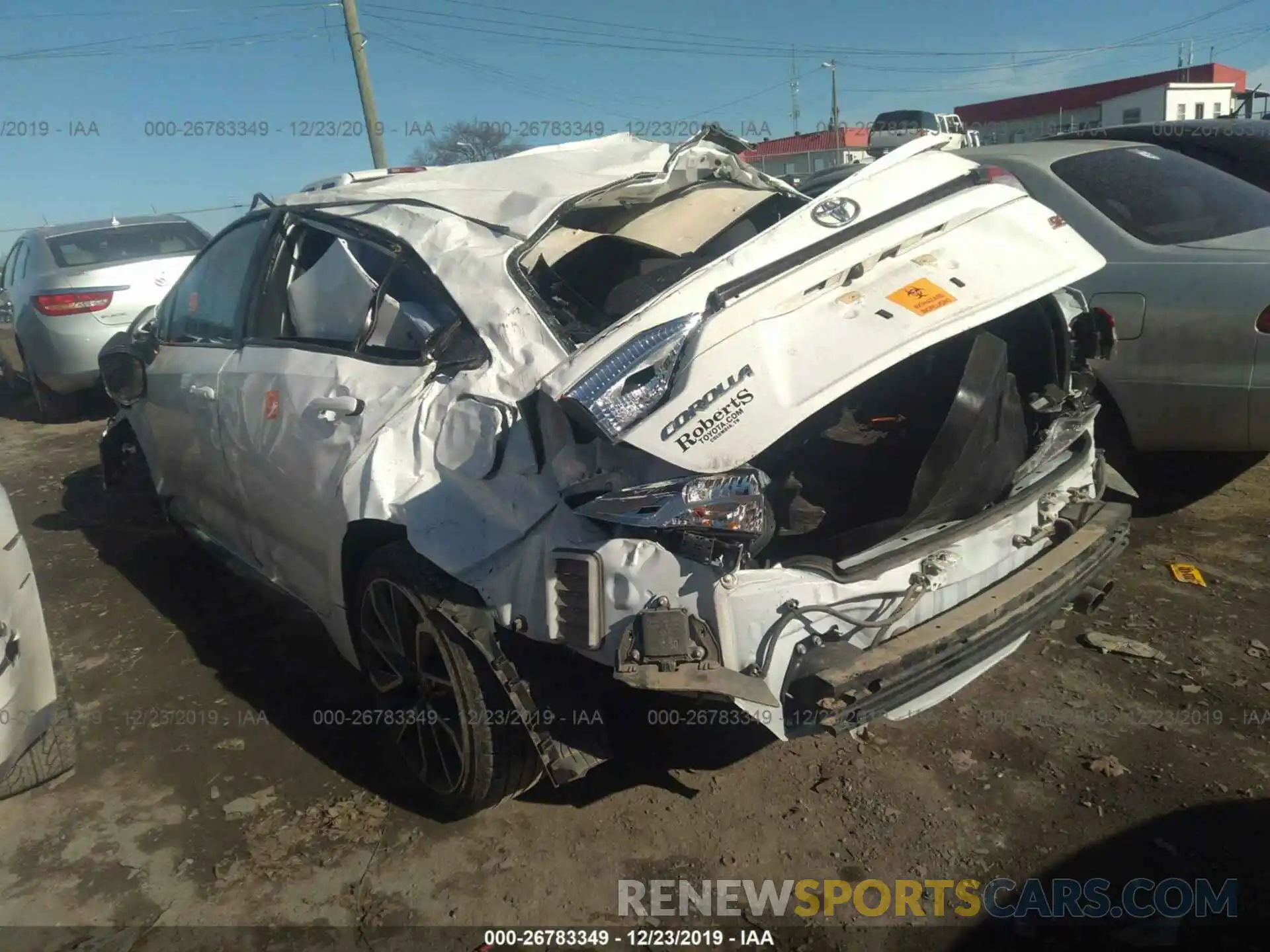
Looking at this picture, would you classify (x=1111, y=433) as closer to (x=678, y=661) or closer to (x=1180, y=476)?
(x=1180, y=476)

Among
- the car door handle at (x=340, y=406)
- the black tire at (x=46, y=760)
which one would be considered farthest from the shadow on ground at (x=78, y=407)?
the car door handle at (x=340, y=406)

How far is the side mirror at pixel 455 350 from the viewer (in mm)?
2529

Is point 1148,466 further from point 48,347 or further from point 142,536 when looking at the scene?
point 48,347

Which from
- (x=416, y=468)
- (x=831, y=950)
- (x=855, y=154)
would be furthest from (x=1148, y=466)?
(x=855, y=154)

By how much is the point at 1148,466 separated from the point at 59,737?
498cm

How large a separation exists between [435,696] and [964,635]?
1487 millimetres

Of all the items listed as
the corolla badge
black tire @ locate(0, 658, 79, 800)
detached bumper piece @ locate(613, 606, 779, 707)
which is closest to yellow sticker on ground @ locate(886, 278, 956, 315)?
the corolla badge

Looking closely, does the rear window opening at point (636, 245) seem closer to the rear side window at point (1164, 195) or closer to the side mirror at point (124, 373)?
the rear side window at point (1164, 195)

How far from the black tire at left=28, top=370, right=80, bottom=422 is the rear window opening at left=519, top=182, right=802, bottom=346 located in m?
7.75

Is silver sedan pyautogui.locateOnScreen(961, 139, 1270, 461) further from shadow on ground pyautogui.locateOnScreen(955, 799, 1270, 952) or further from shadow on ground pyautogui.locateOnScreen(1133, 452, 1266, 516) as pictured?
shadow on ground pyautogui.locateOnScreen(955, 799, 1270, 952)

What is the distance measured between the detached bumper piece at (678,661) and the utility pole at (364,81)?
15.8m

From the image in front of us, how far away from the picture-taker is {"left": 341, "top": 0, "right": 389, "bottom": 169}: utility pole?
1617cm

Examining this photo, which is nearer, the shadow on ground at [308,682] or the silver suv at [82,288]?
the shadow on ground at [308,682]

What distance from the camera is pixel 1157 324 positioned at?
3.80m
